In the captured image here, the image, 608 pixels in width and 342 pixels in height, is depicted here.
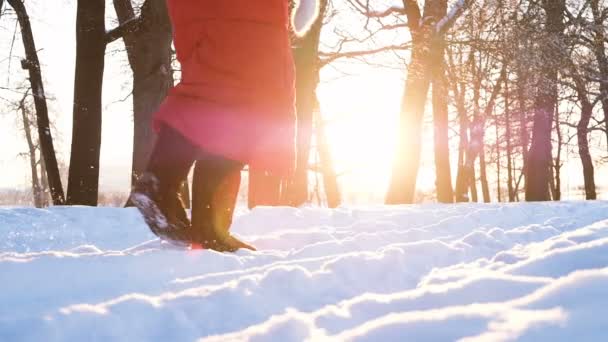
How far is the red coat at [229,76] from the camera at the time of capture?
8.32ft

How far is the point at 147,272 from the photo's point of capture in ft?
6.04

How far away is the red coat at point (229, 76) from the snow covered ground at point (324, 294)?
57 centimetres

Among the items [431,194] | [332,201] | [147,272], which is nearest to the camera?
[147,272]

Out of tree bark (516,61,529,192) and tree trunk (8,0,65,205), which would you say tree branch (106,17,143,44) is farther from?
tree bark (516,61,529,192)

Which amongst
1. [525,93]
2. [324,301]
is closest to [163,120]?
[324,301]

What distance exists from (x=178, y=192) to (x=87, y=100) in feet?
18.7

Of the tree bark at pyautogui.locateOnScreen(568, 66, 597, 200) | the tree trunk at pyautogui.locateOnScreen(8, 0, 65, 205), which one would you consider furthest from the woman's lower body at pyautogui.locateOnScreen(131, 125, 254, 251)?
the tree bark at pyautogui.locateOnScreen(568, 66, 597, 200)

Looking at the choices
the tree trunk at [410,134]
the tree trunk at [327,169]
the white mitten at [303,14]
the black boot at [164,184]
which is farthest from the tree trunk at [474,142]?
the black boot at [164,184]

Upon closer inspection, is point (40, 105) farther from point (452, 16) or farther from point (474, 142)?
point (474, 142)

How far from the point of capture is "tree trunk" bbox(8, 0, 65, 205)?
9594 mm

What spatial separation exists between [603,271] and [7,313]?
1343 mm

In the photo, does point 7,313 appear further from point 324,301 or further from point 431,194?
point 431,194

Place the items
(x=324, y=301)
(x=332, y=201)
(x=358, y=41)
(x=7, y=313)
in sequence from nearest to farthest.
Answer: (x=7, y=313) < (x=324, y=301) < (x=358, y=41) < (x=332, y=201)

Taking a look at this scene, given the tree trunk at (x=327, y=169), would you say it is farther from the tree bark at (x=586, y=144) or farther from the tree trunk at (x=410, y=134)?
the tree bark at (x=586, y=144)
